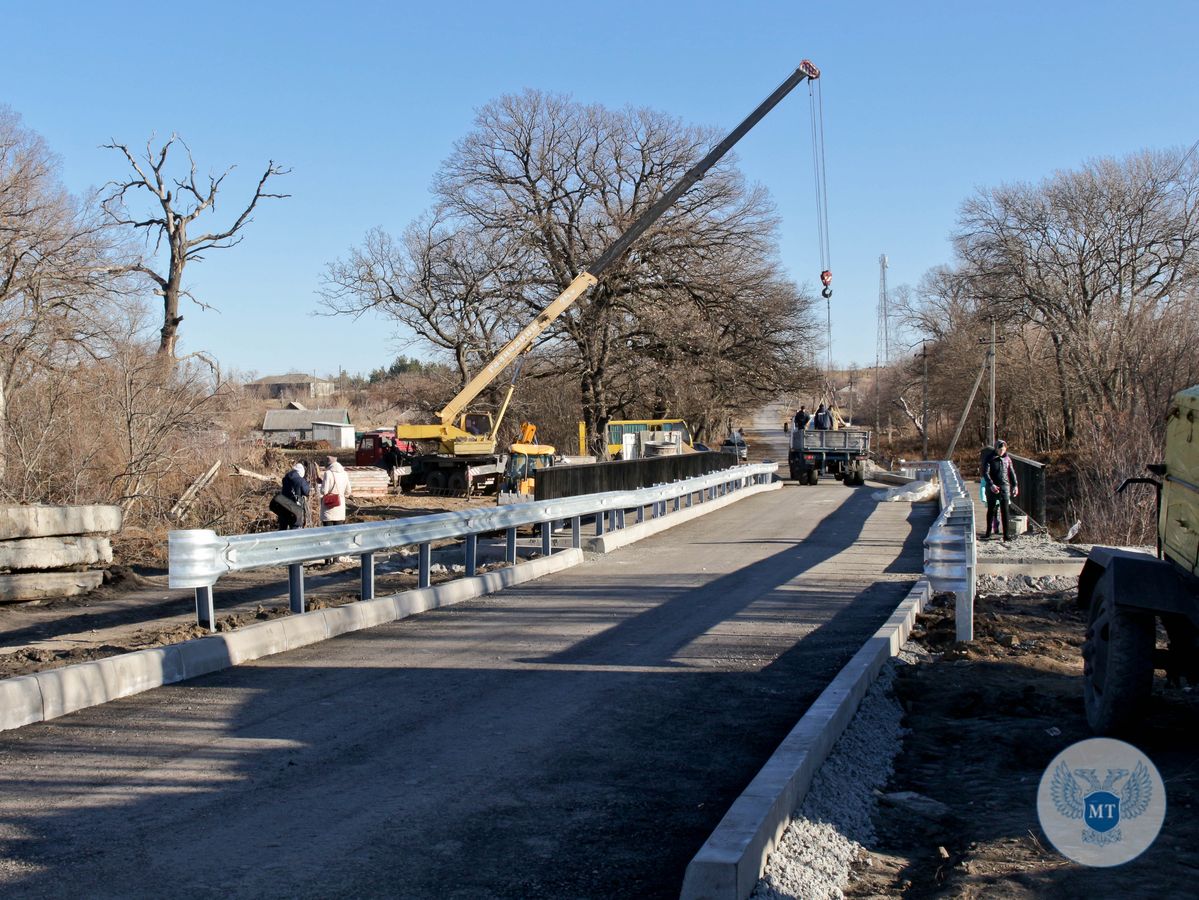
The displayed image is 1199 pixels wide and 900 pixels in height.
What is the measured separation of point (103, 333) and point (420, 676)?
24.4 m

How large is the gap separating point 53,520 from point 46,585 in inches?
33.7

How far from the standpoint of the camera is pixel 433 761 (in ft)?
20.7

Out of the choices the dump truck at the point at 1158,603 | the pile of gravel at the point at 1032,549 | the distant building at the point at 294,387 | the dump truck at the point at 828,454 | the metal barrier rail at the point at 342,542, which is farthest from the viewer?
the distant building at the point at 294,387

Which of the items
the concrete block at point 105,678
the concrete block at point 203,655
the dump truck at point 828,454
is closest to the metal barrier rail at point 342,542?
the concrete block at point 203,655

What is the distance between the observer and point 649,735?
6953 millimetres

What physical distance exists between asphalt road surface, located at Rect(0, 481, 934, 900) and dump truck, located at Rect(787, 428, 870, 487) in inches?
1216

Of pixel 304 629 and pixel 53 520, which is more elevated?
pixel 53 520

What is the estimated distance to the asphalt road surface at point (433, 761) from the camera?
473 centimetres

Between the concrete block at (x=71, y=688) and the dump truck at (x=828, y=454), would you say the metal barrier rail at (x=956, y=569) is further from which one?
the dump truck at (x=828, y=454)

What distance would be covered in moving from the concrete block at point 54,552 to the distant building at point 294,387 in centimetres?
15513

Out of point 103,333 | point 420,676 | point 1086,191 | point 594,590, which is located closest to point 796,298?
point 1086,191

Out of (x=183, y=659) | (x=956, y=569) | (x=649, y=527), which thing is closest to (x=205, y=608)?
(x=183, y=659)

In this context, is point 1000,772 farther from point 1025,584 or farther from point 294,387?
point 294,387

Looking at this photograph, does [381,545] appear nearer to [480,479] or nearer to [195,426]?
[195,426]
